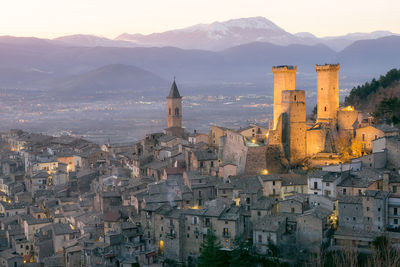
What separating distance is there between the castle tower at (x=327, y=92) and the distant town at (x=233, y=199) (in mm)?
98

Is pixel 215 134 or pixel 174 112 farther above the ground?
pixel 174 112

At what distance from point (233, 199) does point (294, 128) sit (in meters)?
9.86

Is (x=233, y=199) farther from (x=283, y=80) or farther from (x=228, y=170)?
(x=283, y=80)

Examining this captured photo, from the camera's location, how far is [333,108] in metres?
49.4

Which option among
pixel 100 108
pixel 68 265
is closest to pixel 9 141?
pixel 68 265

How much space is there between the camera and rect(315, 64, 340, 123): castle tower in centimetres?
4947

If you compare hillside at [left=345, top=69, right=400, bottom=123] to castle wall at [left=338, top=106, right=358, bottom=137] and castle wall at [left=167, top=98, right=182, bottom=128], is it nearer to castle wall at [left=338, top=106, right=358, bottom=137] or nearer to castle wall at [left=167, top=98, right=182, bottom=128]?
castle wall at [left=338, top=106, right=358, bottom=137]

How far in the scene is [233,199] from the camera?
4012 cm

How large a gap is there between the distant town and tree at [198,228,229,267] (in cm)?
6

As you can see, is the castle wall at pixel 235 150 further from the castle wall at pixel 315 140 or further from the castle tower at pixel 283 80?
the castle tower at pixel 283 80

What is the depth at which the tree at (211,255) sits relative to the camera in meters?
34.6

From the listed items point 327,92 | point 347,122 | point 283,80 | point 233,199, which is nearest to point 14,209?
point 233,199

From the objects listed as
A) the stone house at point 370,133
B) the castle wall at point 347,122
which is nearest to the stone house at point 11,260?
the castle wall at point 347,122

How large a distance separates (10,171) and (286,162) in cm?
3739
